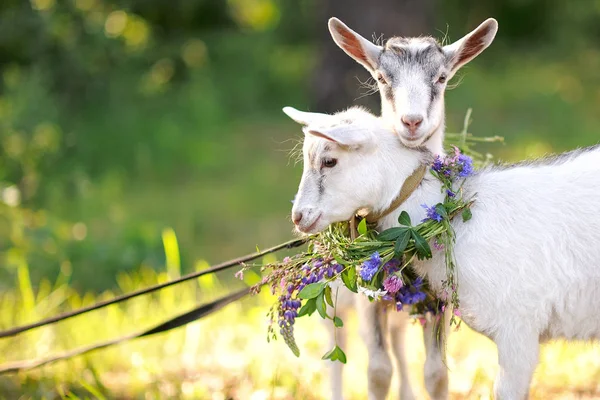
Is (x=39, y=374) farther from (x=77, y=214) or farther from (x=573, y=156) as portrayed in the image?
(x=77, y=214)

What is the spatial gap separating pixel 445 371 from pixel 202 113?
831cm

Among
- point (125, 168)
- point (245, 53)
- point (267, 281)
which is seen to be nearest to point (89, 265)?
point (125, 168)

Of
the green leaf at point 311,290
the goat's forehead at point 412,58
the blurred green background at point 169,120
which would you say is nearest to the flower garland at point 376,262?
the green leaf at point 311,290

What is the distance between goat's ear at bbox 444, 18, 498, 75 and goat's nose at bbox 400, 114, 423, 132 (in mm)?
395

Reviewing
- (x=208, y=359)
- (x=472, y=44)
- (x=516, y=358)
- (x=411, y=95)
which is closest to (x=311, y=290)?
(x=516, y=358)

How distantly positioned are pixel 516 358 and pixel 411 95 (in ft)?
3.22

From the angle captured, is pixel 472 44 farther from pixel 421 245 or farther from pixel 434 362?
pixel 434 362

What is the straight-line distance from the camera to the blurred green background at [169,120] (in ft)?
23.8

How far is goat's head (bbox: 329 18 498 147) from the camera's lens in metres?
3.44

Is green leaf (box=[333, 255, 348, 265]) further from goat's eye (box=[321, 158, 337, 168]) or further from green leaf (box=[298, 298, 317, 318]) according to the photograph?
goat's eye (box=[321, 158, 337, 168])

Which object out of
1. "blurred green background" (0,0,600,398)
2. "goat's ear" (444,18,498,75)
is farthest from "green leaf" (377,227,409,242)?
"blurred green background" (0,0,600,398)

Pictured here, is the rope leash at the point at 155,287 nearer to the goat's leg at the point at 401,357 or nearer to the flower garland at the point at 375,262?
the flower garland at the point at 375,262

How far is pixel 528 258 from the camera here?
317cm

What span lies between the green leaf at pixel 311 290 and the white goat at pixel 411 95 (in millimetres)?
510
